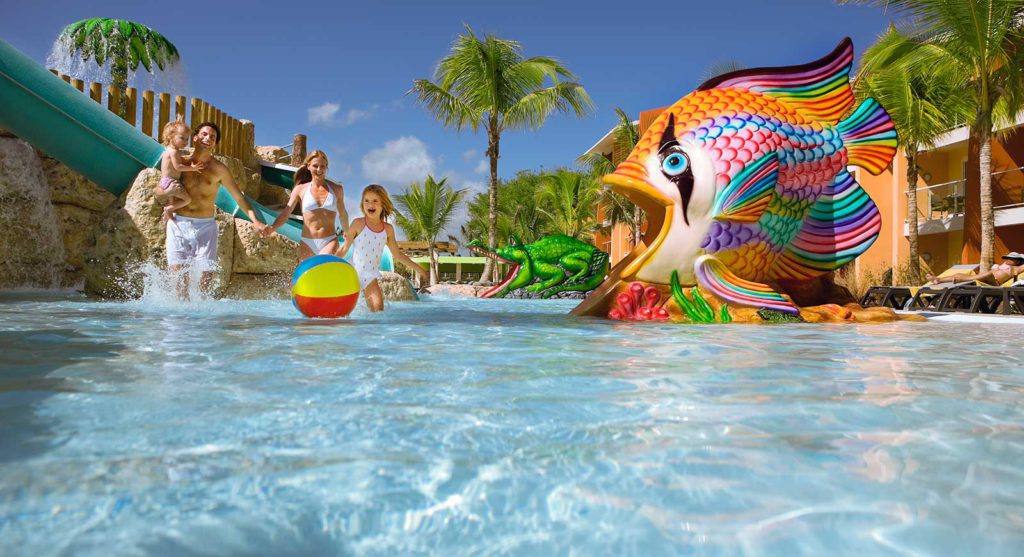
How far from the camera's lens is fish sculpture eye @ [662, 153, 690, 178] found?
238 inches

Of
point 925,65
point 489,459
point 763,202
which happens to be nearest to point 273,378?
point 489,459

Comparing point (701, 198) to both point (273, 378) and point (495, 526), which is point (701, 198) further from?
point (495, 526)

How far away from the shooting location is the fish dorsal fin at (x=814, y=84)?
6715 millimetres

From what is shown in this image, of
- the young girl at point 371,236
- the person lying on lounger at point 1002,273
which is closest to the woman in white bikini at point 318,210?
the young girl at point 371,236

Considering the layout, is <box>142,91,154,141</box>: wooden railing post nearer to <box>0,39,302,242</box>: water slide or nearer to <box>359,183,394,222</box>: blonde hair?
<box>0,39,302,242</box>: water slide

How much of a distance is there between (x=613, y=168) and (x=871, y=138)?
75.5 feet

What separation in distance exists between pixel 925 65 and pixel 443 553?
16.8 meters

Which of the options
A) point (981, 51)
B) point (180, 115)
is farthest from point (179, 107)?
point (981, 51)

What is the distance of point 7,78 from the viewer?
779 cm

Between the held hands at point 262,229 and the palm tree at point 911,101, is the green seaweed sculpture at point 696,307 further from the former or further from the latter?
the palm tree at point 911,101

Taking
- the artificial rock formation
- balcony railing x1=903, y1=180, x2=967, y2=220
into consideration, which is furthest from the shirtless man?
balcony railing x1=903, y1=180, x2=967, y2=220

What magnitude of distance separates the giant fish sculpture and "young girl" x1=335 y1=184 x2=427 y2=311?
2.13 metres

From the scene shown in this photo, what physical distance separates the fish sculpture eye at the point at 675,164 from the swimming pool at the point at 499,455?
10.2ft

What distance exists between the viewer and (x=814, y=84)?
6.75m
